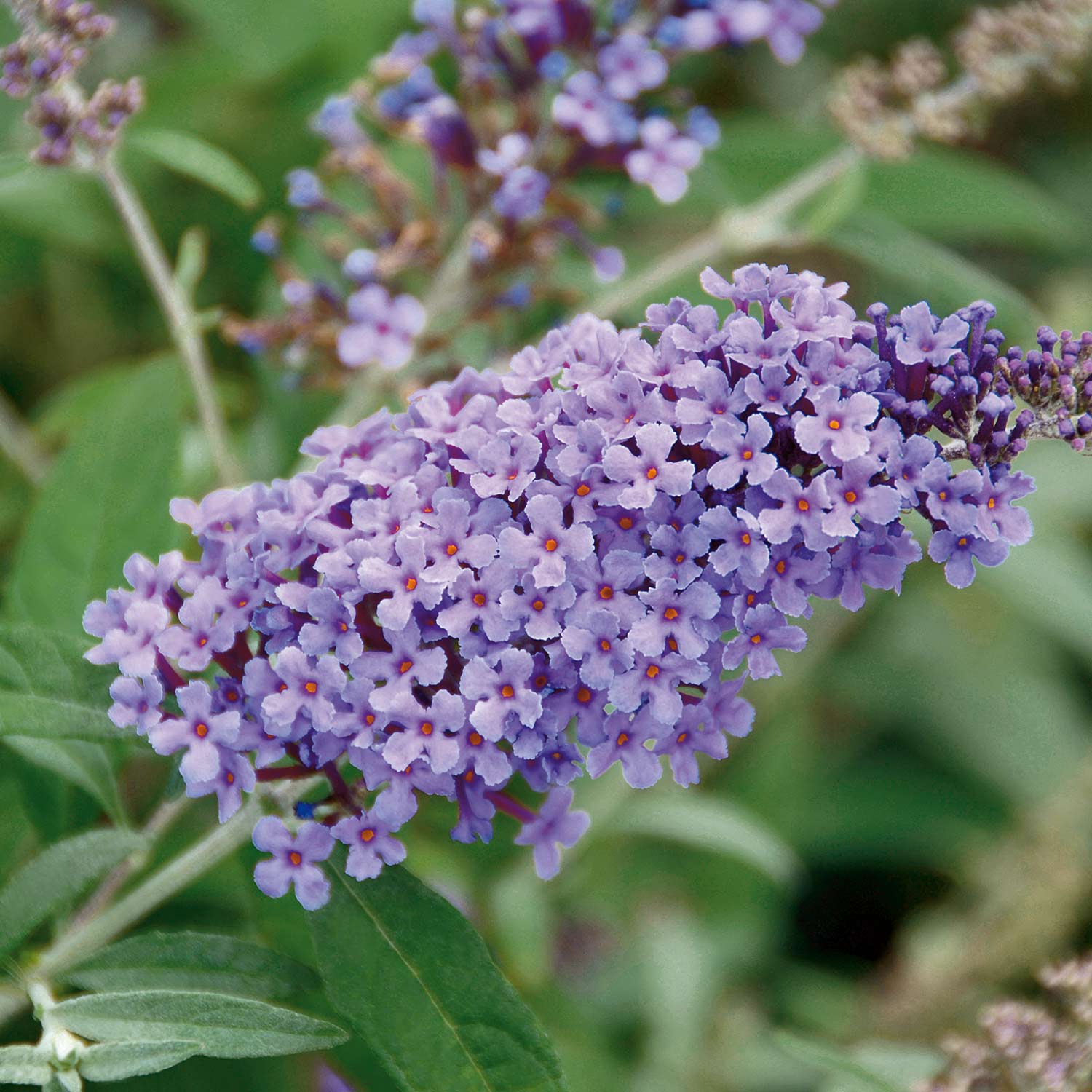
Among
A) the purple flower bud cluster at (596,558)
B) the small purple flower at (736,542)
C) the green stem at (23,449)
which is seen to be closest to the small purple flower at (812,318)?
the purple flower bud cluster at (596,558)

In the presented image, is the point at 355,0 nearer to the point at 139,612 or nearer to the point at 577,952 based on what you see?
the point at 139,612

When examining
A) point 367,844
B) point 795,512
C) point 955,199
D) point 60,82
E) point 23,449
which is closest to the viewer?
point 795,512

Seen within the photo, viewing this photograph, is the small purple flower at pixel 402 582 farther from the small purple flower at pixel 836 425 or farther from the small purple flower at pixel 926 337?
the small purple flower at pixel 926 337

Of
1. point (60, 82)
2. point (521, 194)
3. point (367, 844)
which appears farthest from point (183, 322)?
point (367, 844)

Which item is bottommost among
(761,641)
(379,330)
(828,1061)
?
(828,1061)

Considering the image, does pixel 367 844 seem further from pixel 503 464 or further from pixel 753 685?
pixel 753 685

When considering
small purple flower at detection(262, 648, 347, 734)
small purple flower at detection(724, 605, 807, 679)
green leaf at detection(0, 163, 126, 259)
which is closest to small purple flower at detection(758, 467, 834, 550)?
small purple flower at detection(724, 605, 807, 679)

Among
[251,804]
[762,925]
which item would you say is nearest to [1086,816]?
[762,925]
